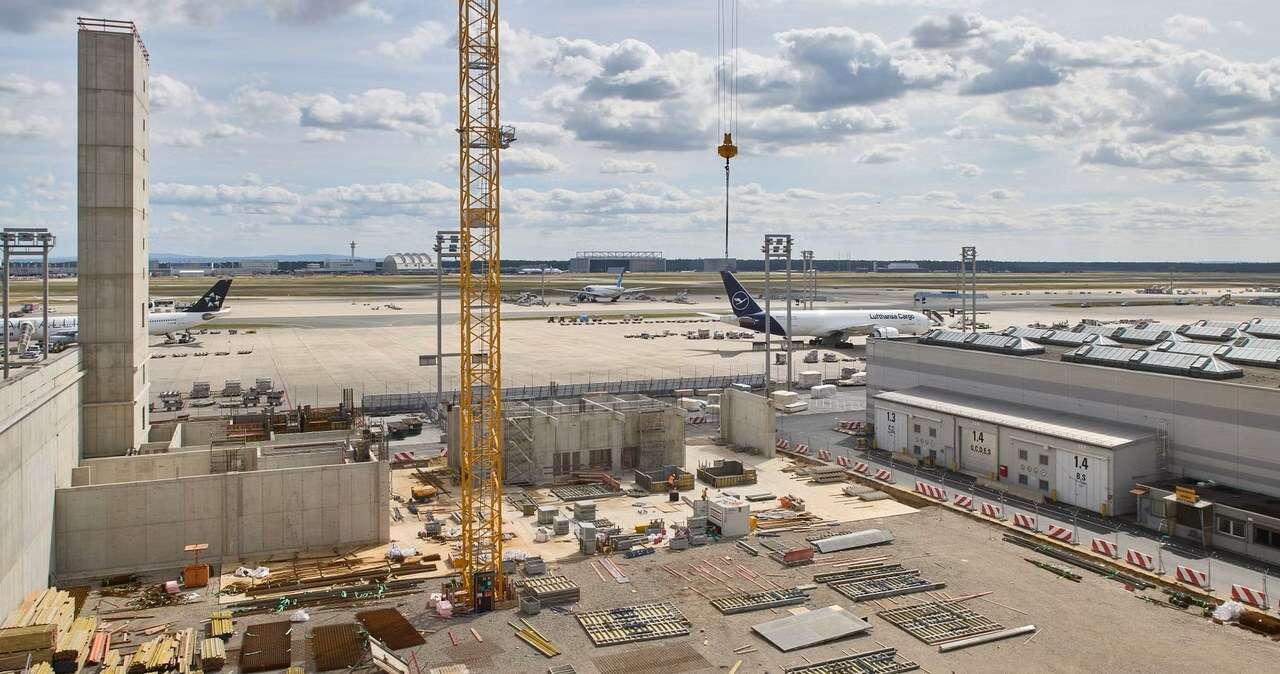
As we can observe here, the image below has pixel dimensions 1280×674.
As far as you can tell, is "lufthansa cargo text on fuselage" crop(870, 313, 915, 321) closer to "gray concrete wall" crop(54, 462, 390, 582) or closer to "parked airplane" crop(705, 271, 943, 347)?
"parked airplane" crop(705, 271, 943, 347)

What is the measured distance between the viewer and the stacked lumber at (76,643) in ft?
95.3

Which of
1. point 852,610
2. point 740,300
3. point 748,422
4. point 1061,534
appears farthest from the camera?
point 740,300

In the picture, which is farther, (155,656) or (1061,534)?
(1061,534)

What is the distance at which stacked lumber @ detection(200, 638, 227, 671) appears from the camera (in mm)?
29656

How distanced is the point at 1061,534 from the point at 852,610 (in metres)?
14.7

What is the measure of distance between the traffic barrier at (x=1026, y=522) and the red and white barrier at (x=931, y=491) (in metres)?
4.83

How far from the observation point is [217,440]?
5588 cm

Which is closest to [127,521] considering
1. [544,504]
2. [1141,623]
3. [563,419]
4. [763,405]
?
[544,504]

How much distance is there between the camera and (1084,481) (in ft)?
155

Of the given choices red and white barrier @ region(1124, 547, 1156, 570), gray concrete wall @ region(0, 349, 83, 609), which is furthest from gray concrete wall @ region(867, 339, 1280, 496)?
gray concrete wall @ region(0, 349, 83, 609)

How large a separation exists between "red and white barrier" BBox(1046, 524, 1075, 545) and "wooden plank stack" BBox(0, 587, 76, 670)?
40.7 metres

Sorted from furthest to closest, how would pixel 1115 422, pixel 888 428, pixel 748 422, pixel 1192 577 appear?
1. pixel 748 422
2. pixel 888 428
3. pixel 1115 422
4. pixel 1192 577

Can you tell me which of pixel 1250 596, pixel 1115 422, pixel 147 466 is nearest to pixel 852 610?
pixel 1250 596

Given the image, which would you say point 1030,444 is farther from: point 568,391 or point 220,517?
point 568,391
